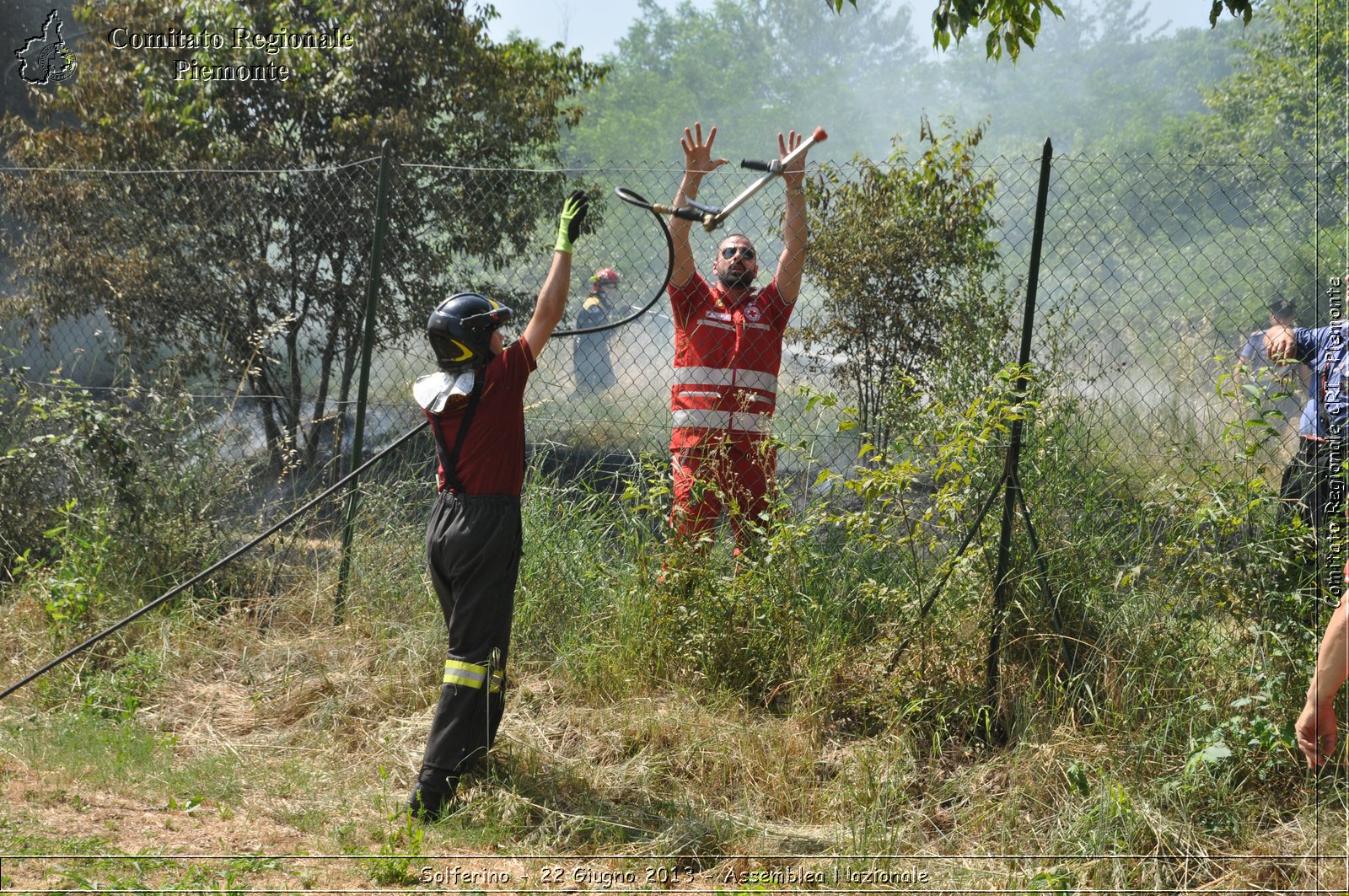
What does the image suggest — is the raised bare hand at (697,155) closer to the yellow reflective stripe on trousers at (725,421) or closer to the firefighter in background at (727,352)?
the firefighter in background at (727,352)

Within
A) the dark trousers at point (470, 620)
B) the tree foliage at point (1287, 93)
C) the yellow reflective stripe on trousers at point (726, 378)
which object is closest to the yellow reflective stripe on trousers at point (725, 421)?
the yellow reflective stripe on trousers at point (726, 378)

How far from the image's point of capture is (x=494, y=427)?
12.6ft

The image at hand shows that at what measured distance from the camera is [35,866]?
3.29 m

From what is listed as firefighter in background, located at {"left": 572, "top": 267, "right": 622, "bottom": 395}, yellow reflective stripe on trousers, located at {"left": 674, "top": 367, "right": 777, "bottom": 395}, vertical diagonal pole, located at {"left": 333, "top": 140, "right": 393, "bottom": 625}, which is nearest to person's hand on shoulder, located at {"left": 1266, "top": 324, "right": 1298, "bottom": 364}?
yellow reflective stripe on trousers, located at {"left": 674, "top": 367, "right": 777, "bottom": 395}

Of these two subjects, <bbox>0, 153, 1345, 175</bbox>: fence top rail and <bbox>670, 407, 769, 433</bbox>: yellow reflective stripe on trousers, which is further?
<bbox>670, 407, 769, 433</bbox>: yellow reflective stripe on trousers

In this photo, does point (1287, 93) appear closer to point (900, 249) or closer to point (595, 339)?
point (900, 249)

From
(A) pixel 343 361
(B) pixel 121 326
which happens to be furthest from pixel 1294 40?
(B) pixel 121 326

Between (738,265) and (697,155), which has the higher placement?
(697,155)

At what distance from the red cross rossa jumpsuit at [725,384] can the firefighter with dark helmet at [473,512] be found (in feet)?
3.65

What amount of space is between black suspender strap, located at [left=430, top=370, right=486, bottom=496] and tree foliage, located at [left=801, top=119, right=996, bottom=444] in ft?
8.36

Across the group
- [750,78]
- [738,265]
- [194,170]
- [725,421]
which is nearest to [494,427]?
[725,421]

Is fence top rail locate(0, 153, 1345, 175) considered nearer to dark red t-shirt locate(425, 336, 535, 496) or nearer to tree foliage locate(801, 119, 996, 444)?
tree foliage locate(801, 119, 996, 444)

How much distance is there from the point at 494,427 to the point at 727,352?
4.87ft

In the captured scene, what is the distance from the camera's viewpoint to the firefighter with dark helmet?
3.80 m
